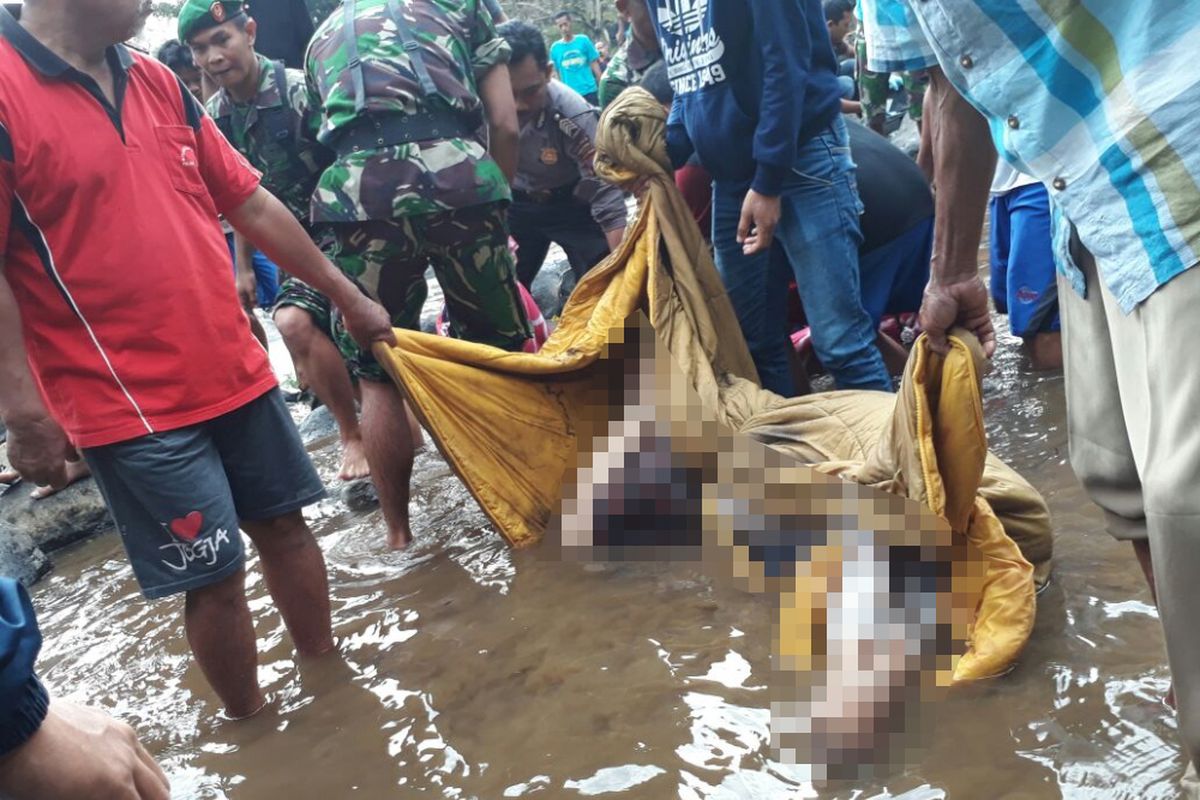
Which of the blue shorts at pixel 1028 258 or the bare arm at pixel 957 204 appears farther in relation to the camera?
the blue shorts at pixel 1028 258

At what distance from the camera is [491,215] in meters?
3.31

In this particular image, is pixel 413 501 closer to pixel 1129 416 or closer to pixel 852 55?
pixel 1129 416

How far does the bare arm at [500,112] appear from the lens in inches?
138

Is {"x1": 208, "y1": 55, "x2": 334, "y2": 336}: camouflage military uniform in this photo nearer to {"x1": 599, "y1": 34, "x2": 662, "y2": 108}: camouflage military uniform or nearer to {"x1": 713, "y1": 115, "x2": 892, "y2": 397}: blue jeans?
{"x1": 599, "y1": 34, "x2": 662, "y2": 108}: camouflage military uniform

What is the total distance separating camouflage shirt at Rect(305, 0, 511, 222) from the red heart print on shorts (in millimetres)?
1258

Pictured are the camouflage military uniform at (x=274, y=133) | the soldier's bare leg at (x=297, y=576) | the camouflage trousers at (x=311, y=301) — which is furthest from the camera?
the camouflage military uniform at (x=274, y=133)

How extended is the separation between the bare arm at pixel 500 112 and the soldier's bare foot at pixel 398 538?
140cm

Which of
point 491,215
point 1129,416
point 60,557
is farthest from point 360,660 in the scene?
point 60,557

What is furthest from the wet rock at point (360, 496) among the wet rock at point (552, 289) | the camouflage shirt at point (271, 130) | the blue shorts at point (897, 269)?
the wet rock at point (552, 289)

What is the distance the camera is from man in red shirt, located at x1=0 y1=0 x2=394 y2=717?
2.02 meters

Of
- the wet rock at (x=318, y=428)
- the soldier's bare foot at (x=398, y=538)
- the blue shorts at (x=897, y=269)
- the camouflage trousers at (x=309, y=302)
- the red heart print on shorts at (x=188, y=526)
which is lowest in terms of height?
the wet rock at (x=318, y=428)

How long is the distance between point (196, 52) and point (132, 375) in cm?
228

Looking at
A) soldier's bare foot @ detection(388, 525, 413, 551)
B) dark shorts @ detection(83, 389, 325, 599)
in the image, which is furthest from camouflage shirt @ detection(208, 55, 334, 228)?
dark shorts @ detection(83, 389, 325, 599)

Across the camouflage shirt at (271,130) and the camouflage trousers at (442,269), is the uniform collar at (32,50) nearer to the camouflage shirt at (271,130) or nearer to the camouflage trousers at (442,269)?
the camouflage trousers at (442,269)
